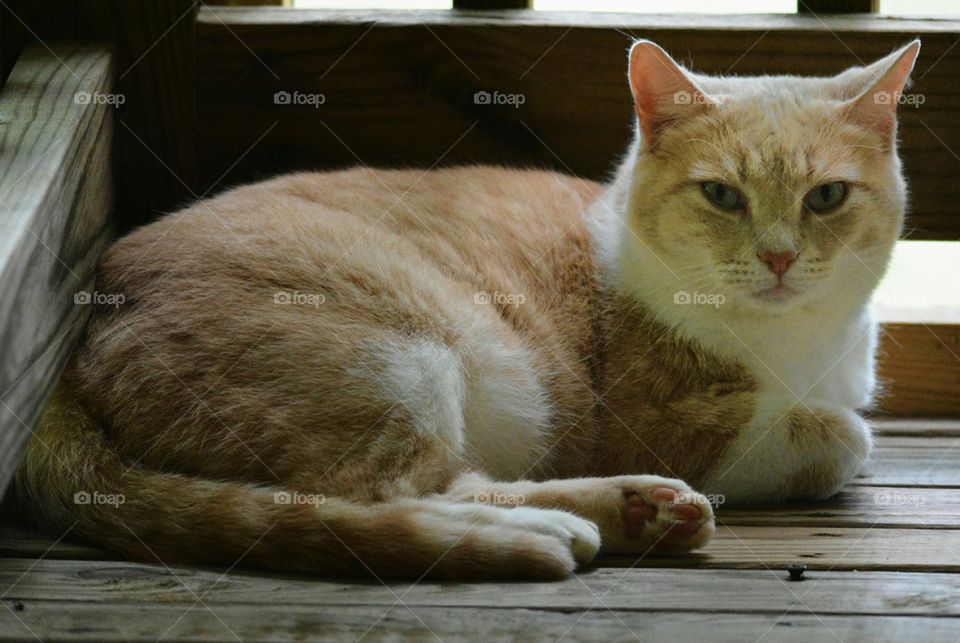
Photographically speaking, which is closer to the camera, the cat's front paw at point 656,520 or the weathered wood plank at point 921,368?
the cat's front paw at point 656,520

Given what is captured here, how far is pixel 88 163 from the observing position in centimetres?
260

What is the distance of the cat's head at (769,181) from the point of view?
2441mm

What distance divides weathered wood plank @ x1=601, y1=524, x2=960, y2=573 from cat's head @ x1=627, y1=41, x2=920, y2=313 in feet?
1.71

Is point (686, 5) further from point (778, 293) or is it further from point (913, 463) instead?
point (913, 463)

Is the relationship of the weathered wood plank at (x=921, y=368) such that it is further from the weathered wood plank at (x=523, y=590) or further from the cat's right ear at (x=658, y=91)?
the weathered wood plank at (x=523, y=590)

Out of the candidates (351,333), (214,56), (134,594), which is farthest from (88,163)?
(134,594)

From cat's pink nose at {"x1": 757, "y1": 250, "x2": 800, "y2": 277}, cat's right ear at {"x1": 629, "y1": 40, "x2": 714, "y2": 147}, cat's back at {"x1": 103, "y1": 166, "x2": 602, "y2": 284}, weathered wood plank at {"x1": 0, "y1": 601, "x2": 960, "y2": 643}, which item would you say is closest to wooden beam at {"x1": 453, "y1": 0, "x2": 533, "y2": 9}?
cat's back at {"x1": 103, "y1": 166, "x2": 602, "y2": 284}

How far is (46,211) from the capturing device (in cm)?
225

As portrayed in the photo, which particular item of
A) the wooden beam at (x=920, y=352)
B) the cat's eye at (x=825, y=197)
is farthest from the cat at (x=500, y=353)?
the wooden beam at (x=920, y=352)

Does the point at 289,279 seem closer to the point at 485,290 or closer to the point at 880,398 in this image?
the point at 485,290

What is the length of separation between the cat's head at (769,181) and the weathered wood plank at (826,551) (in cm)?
52

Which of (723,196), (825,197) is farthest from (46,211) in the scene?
(825,197)

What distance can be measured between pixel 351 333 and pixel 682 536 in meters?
0.75

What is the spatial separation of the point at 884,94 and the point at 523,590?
1.39 meters
